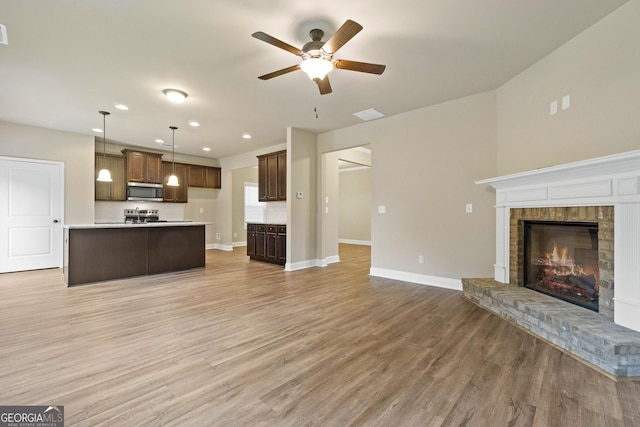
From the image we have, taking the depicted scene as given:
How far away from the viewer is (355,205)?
10.4 metres

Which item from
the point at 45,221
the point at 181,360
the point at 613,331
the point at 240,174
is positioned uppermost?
the point at 240,174

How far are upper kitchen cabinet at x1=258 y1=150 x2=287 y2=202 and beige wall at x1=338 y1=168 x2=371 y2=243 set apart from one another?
4468 mm

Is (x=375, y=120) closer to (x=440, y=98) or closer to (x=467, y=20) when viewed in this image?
(x=440, y=98)

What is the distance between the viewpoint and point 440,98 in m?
4.17

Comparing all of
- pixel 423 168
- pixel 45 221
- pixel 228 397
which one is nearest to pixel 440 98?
pixel 423 168

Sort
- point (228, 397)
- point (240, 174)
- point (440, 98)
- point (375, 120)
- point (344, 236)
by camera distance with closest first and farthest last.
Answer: point (228, 397) < point (440, 98) < point (375, 120) < point (240, 174) < point (344, 236)

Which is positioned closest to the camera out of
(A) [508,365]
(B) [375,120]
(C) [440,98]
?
(A) [508,365]

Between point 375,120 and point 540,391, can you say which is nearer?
point 540,391

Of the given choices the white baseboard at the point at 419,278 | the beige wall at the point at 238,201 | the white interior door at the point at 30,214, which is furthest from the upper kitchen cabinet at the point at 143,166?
the white baseboard at the point at 419,278

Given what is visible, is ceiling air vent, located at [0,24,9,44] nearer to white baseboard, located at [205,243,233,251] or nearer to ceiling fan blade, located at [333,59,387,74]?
ceiling fan blade, located at [333,59,387,74]

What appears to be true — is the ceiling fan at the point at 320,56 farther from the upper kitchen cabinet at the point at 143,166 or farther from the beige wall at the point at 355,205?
the beige wall at the point at 355,205

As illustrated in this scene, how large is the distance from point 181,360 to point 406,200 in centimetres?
389

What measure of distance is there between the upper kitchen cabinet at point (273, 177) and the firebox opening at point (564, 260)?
451 cm

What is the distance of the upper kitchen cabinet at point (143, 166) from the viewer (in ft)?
22.5
